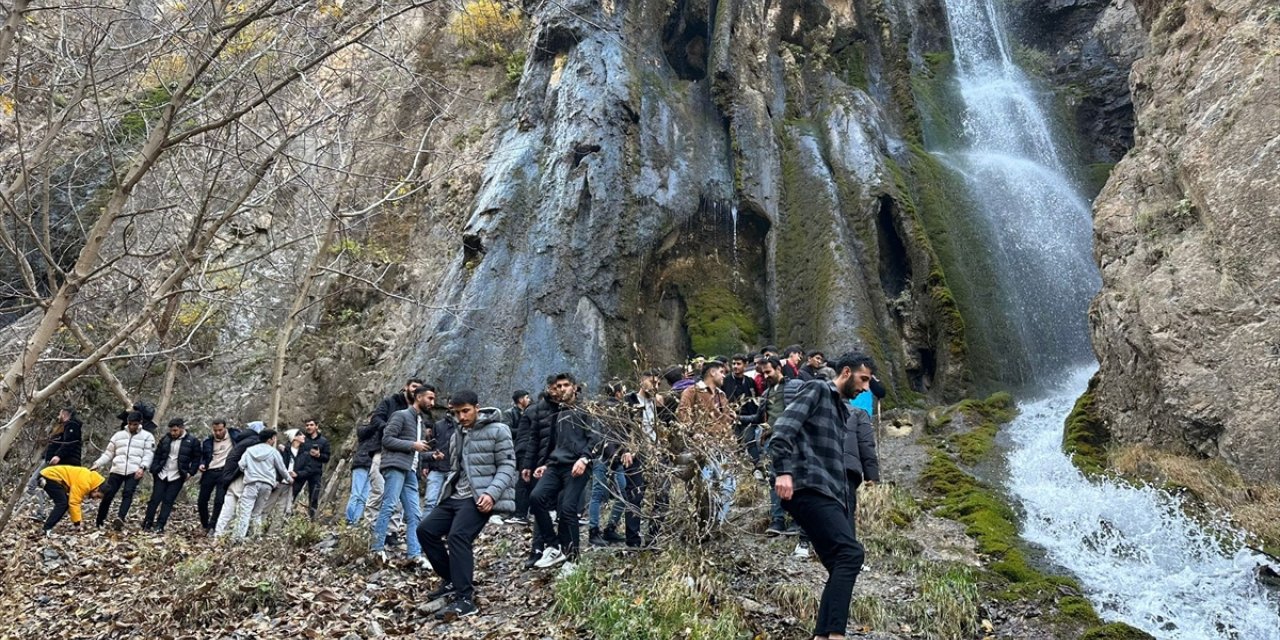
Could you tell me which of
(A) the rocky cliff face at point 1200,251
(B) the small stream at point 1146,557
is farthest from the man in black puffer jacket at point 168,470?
(A) the rocky cliff face at point 1200,251

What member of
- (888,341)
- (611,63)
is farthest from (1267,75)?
(611,63)

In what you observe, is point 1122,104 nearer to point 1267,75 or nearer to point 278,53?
point 1267,75

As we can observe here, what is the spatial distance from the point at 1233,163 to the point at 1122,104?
18.1 meters

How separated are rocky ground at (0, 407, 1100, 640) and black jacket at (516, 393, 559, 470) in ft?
3.55

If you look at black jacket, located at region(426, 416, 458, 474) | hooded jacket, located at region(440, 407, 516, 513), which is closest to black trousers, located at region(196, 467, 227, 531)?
black jacket, located at region(426, 416, 458, 474)

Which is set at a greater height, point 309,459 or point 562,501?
point 309,459

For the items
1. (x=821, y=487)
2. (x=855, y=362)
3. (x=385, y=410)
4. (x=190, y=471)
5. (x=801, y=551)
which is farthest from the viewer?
(x=190, y=471)

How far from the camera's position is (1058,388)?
16938 mm

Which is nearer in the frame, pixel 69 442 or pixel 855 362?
pixel 855 362

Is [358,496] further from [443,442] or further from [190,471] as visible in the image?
[190,471]

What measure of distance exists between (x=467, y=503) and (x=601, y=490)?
81.6 inches

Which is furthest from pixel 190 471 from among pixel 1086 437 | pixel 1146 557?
pixel 1086 437

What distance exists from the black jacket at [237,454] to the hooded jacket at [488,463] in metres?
5.11

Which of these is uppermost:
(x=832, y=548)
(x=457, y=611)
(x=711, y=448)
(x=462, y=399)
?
(x=462, y=399)
